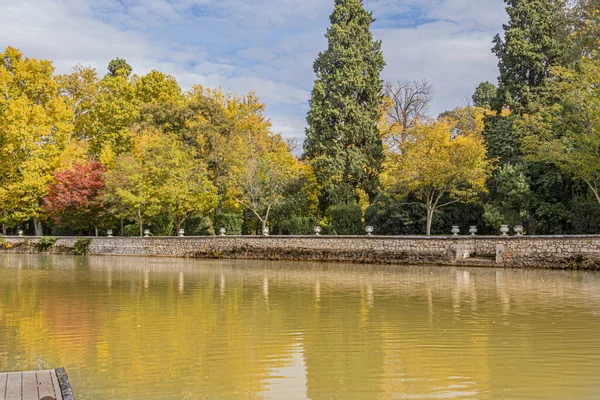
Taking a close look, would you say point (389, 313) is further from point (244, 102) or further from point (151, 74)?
point (151, 74)

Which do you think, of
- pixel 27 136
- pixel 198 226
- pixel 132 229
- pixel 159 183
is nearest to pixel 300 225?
pixel 198 226

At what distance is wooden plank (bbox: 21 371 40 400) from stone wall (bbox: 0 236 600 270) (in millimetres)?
20113

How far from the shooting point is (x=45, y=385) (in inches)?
218

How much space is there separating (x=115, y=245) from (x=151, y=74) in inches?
643

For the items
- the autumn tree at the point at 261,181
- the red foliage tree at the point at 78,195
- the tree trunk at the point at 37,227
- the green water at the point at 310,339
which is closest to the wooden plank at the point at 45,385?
the green water at the point at 310,339

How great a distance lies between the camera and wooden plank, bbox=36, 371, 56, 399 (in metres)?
5.27

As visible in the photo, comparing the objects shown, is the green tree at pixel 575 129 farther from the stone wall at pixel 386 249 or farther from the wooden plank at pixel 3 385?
the wooden plank at pixel 3 385

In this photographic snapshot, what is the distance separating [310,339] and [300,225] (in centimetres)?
2631

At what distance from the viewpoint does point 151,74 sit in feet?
152

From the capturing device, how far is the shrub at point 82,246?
36250 mm

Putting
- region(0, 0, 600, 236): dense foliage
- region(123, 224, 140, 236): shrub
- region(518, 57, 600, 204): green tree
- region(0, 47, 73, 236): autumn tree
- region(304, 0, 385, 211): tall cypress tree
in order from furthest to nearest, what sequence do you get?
region(0, 47, 73, 236): autumn tree
region(123, 224, 140, 236): shrub
region(304, 0, 385, 211): tall cypress tree
region(0, 0, 600, 236): dense foliage
region(518, 57, 600, 204): green tree

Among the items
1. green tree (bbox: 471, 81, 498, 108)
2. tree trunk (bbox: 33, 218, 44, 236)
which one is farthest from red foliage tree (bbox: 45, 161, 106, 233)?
green tree (bbox: 471, 81, 498, 108)

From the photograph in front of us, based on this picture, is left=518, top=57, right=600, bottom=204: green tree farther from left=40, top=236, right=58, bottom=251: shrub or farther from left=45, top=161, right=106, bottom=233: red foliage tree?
left=40, top=236, right=58, bottom=251: shrub

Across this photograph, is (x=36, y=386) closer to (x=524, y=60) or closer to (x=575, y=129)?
(x=575, y=129)
